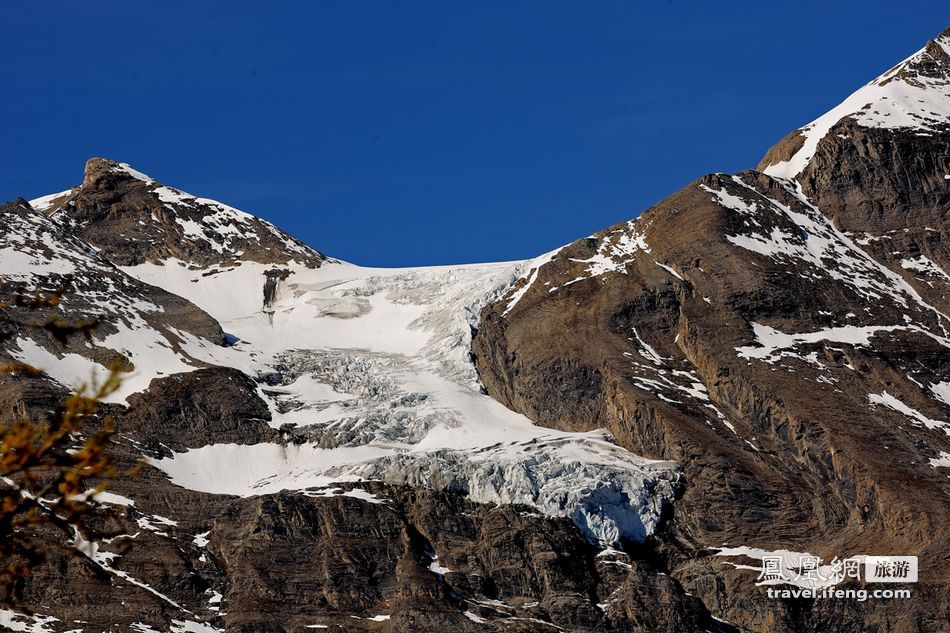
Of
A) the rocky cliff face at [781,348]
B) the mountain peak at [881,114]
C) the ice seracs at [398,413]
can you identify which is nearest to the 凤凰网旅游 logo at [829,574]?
the rocky cliff face at [781,348]

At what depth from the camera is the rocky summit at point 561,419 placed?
12544 centimetres

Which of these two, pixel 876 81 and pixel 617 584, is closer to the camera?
pixel 617 584

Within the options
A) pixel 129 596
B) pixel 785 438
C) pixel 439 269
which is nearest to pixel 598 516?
pixel 785 438

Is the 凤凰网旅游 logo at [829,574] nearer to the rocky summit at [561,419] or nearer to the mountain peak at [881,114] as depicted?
the rocky summit at [561,419]

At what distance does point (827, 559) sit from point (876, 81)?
3469 inches

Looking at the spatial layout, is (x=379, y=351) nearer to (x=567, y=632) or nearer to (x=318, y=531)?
(x=318, y=531)

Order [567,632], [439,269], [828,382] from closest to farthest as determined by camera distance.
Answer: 1. [567,632]
2. [828,382]
3. [439,269]

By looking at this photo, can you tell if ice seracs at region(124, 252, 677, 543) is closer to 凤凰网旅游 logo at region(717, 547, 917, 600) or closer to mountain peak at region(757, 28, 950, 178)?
凤凰网旅游 logo at region(717, 547, 917, 600)

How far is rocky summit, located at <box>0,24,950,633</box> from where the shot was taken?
125438 mm

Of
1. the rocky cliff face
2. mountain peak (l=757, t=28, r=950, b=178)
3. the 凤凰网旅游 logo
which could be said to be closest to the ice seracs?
the rocky cliff face

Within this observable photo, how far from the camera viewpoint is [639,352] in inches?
6093

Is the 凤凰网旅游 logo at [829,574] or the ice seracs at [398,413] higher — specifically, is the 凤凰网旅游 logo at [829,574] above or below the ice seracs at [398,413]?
below

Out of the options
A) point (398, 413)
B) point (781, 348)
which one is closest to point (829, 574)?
point (781, 348)

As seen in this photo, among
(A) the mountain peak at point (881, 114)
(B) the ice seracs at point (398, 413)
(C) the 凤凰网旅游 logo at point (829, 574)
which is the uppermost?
(A) the mountain peak at point (881, 114)
